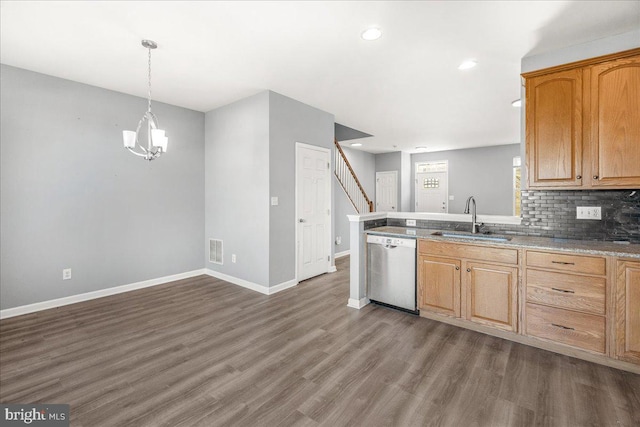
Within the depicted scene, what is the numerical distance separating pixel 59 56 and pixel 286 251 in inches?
131

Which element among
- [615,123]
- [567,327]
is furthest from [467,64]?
[567,327]

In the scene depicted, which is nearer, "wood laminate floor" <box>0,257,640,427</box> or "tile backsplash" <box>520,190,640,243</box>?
"wood laminate floor" <box>0,257,640,427</box>

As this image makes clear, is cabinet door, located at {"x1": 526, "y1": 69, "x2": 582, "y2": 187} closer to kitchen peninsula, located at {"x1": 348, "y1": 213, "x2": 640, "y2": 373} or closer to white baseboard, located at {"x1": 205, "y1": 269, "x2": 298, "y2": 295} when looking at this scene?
kitchen peninsula, located at {"x1": 348, "y1": 213, "x2": 640, "y2": 373}

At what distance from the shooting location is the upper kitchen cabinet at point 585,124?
232 cm

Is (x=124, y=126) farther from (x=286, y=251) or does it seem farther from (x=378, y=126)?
(x=378, y=126)

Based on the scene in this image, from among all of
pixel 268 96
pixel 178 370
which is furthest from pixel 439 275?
pixel 268 96

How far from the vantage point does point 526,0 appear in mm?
2068

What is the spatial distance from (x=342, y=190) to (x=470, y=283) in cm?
369

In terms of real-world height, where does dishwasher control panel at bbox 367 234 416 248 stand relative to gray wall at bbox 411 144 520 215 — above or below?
below

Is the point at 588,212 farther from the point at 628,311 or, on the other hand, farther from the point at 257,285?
the point at 257,285

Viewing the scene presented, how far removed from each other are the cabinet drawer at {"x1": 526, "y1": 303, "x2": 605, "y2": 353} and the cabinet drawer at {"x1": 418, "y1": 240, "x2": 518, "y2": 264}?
43 centimetres

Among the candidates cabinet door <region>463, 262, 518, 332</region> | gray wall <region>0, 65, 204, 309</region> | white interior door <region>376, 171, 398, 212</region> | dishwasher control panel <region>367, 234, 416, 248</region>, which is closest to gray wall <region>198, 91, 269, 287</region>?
gray wall <region>0, 65, 204, 309</region>

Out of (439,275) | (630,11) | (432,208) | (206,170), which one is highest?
(630,11)

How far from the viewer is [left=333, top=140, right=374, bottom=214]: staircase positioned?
626cm
